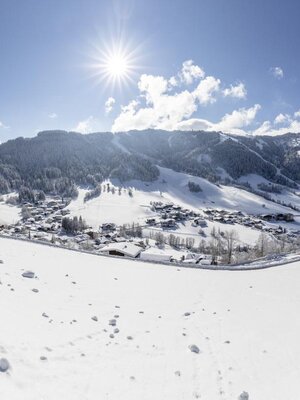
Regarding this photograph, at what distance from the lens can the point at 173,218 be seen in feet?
512

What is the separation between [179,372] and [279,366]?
3264mm

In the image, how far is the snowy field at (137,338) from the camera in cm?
635

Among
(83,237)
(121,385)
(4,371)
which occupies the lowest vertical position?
(83,237)

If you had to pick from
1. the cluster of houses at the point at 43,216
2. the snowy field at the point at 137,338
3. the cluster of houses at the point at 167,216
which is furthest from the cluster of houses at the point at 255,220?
the snowy field at the point at 137,338

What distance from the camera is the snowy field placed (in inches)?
250

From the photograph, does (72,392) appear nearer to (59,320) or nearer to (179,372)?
(179,372)

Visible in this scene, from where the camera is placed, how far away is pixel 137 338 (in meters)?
9.27

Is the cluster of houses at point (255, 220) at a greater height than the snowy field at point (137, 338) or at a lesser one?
greater

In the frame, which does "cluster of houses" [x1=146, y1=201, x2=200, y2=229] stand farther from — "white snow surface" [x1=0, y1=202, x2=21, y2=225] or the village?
"white snow surface" [x1=0, y1=202, x2=21, y2=225]

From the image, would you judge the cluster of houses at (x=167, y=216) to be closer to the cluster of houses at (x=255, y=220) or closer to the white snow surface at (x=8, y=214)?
the cluster of houses at (x=255, y=220)

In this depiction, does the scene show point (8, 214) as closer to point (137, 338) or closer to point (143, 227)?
point (143, 227)

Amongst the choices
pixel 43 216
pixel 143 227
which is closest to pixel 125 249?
pixel 143 227

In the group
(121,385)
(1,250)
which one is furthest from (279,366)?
(1,250)

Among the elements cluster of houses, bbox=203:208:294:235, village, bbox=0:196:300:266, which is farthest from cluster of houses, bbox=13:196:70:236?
cluster of houses, bbox=203:208:294:235
